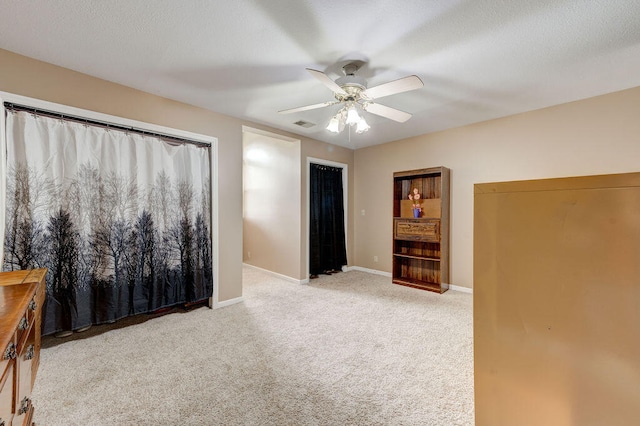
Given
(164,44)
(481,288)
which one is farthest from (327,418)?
(164,44)

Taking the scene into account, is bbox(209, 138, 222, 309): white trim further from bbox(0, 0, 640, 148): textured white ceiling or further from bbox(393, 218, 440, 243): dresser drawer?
bbox(393, 218, 440, 243): dresser drawer

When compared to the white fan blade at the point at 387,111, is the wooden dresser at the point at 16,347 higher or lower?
lower

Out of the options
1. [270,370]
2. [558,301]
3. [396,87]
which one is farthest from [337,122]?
[270,370]

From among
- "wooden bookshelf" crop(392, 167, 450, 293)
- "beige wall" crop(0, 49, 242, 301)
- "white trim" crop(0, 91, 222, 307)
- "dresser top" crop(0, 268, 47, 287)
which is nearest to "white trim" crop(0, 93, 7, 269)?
"white trim" crop(0, 91, 222, 307)

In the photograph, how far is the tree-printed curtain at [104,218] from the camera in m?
2.19

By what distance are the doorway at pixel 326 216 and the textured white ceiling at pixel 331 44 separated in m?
1.97

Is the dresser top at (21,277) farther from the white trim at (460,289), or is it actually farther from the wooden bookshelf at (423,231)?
the white trim at (460,289)

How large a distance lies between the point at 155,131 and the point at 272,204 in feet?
7.59

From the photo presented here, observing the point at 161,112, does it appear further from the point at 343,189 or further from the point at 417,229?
the point at 417,229

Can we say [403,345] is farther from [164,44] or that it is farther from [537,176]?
[164,44]

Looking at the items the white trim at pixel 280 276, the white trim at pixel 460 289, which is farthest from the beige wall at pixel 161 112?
the white trim at pixel 460 289

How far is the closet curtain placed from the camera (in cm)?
468

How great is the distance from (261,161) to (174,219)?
2375 millimetres

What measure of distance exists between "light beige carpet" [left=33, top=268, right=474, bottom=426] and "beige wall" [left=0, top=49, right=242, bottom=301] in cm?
80
